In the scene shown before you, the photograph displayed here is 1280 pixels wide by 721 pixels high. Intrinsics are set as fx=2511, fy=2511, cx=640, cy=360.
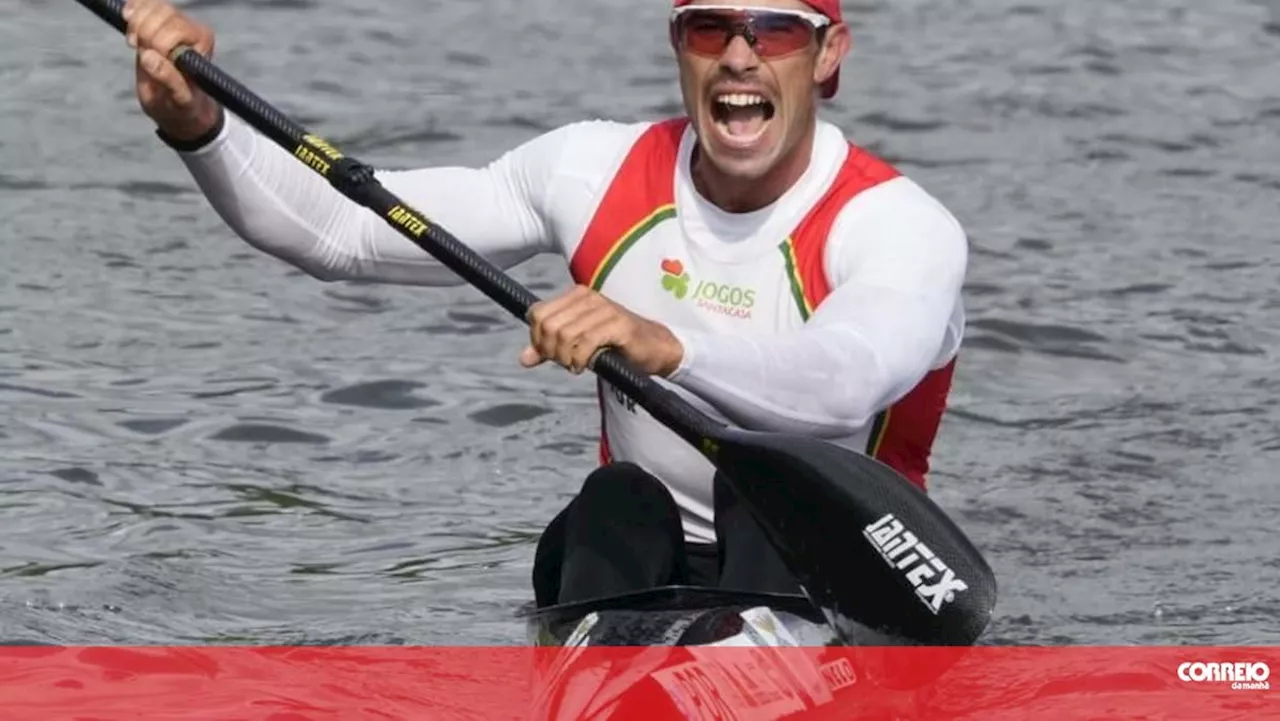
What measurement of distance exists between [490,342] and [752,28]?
418 cm

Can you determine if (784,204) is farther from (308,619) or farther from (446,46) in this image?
(446,46)

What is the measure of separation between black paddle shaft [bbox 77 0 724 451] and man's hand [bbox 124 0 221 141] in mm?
28

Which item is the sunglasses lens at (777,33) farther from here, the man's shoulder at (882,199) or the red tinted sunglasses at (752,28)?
the man's shoulder at (882,199)

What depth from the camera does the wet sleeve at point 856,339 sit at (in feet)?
14.6

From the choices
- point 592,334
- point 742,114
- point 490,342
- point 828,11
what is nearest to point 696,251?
point 742,114

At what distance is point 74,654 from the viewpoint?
5.44 metres

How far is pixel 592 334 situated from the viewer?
14.3ft

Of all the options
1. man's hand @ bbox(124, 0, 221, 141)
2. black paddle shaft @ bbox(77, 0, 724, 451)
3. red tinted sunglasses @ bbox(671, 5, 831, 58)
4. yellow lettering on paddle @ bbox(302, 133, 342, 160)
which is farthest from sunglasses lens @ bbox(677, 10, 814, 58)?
man's hand @ bbox(124, 0, 221, 141)

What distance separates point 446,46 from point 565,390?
5.05 m

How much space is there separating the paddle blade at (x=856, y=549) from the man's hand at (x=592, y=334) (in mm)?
252

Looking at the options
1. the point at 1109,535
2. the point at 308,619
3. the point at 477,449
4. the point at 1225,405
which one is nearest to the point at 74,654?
the point at 308,619

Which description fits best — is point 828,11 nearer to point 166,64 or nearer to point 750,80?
point 750,80

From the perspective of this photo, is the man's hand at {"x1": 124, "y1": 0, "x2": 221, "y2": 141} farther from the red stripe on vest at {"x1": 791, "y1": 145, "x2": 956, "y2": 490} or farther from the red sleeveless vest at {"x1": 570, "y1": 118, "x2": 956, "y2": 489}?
the red stripe on vest at {"x1": 791, "y1": 145, "x2": 956, "y2": 490}

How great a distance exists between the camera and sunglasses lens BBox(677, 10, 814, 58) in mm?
4789
